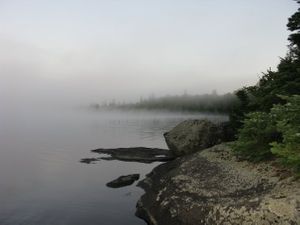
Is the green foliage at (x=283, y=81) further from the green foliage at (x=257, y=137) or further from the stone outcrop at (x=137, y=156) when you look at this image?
the stone outcrop at (x=137, y=156)

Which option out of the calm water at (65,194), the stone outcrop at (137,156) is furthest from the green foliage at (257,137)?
the stone outcrop at (137,156)

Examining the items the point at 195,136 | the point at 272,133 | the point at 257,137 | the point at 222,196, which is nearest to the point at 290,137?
the point at 222,196

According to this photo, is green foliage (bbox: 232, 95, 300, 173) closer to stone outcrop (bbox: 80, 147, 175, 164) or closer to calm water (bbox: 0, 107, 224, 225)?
calm water (bbox: 0, 107, 224, 225)

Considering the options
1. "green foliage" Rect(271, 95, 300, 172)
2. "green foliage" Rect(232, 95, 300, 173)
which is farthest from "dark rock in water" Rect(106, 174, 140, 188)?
"green foliage" Rect(271, 95, 300, 172)

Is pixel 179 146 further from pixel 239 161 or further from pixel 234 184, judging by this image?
pixel 234 184

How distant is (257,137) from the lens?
2348 centimetres

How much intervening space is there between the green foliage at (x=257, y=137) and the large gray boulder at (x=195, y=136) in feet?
46.6

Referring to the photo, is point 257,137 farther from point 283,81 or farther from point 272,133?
point 283,81

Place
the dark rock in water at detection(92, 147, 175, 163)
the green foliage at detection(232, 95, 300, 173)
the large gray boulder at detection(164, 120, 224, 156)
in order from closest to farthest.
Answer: the green foliage at detection(232, 95, 300, 173) < the large gray boulder at detection(164, 120, 224, 156) < the dark rock in water at detection(92, 147, 175, 163)

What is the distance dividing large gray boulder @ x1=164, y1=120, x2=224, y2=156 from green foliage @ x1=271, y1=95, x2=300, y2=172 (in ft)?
60.7

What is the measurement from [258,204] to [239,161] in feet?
28.9

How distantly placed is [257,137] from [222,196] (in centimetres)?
549

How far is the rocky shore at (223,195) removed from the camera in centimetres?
1583

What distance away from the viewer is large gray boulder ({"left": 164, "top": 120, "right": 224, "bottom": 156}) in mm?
39125
